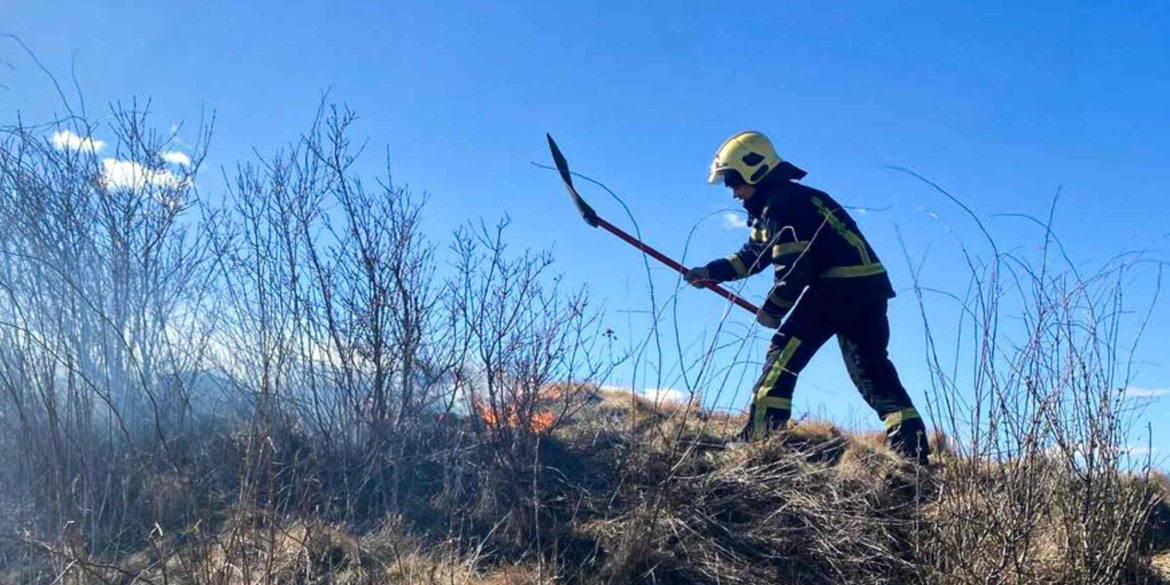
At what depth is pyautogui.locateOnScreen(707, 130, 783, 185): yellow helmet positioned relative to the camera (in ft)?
20.7

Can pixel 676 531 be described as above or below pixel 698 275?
below

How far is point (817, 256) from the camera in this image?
6.10 m

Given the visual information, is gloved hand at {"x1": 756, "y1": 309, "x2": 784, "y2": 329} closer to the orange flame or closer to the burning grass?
the burning grass

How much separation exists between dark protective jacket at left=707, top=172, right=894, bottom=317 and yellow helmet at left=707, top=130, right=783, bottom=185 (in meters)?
0.15

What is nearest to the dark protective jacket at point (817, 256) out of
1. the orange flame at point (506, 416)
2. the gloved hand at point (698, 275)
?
the gloved hand at point (698, 275)

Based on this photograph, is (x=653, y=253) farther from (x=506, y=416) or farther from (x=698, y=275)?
(x=506, y=416)

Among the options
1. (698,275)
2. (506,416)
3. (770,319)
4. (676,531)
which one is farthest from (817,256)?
(506,416)

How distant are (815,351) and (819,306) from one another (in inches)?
9.9

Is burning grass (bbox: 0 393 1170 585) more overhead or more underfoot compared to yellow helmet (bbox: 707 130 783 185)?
more underfoot

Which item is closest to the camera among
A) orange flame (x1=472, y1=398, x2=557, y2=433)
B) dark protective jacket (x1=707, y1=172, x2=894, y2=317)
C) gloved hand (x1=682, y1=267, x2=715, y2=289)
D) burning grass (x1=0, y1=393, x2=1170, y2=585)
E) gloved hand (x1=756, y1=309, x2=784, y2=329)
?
burning grass (x1=0, y1=393, x2=1170, y2=585)

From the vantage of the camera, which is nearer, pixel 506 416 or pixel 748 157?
pixel 506 416

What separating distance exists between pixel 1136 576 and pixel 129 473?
449 centimetres

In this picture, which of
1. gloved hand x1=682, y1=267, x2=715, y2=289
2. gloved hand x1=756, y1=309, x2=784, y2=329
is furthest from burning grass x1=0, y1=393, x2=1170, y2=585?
→ gloved hand x1=682, y1=267, x2=715, y2=289

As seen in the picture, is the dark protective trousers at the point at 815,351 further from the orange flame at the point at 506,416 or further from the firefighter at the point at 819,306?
the orange flame at the point at 506,416
